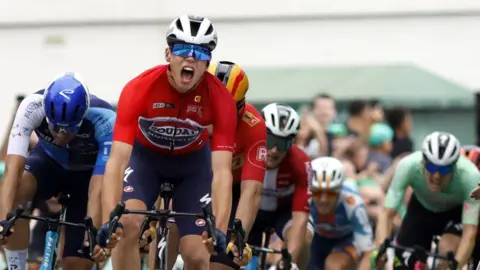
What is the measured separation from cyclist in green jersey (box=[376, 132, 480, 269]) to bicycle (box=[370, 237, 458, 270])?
44mm

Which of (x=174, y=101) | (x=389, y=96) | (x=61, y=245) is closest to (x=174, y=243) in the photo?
(x=61, y=245)

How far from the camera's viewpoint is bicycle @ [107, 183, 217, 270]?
10.6 metres

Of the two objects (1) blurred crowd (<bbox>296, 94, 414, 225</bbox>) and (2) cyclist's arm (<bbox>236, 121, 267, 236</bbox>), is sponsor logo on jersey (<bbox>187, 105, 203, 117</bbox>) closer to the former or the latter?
(2) cyclist's arm (<bbox>236, 121, 267, 236</bbox>)

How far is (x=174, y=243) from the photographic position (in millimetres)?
13141

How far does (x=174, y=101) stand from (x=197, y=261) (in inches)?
49.1

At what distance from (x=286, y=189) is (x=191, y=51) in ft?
12.3

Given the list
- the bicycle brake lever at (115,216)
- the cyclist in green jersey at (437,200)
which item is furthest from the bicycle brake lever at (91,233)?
the cyclist in green jersey at (437,200)

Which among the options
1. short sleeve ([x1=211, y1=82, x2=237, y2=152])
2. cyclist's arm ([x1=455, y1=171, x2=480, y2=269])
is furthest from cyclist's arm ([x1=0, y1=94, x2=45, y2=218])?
cyclist's arm ([x1=455, y1=171, x2=480, y2=269])

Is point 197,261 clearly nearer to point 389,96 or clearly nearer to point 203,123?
point 203,123

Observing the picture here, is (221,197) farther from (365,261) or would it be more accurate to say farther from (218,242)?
(365,261)

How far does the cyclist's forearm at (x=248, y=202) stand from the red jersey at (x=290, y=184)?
151 cm

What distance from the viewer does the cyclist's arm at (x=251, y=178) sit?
12781mm

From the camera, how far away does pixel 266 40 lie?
2680cm

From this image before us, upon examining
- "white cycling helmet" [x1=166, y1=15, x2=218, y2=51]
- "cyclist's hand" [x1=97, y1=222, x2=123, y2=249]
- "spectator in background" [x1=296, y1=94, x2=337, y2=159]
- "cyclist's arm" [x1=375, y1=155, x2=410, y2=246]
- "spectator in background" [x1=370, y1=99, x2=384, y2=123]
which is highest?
"spectator in background" [x1=370, y1=99, x2=384, y2=123]
